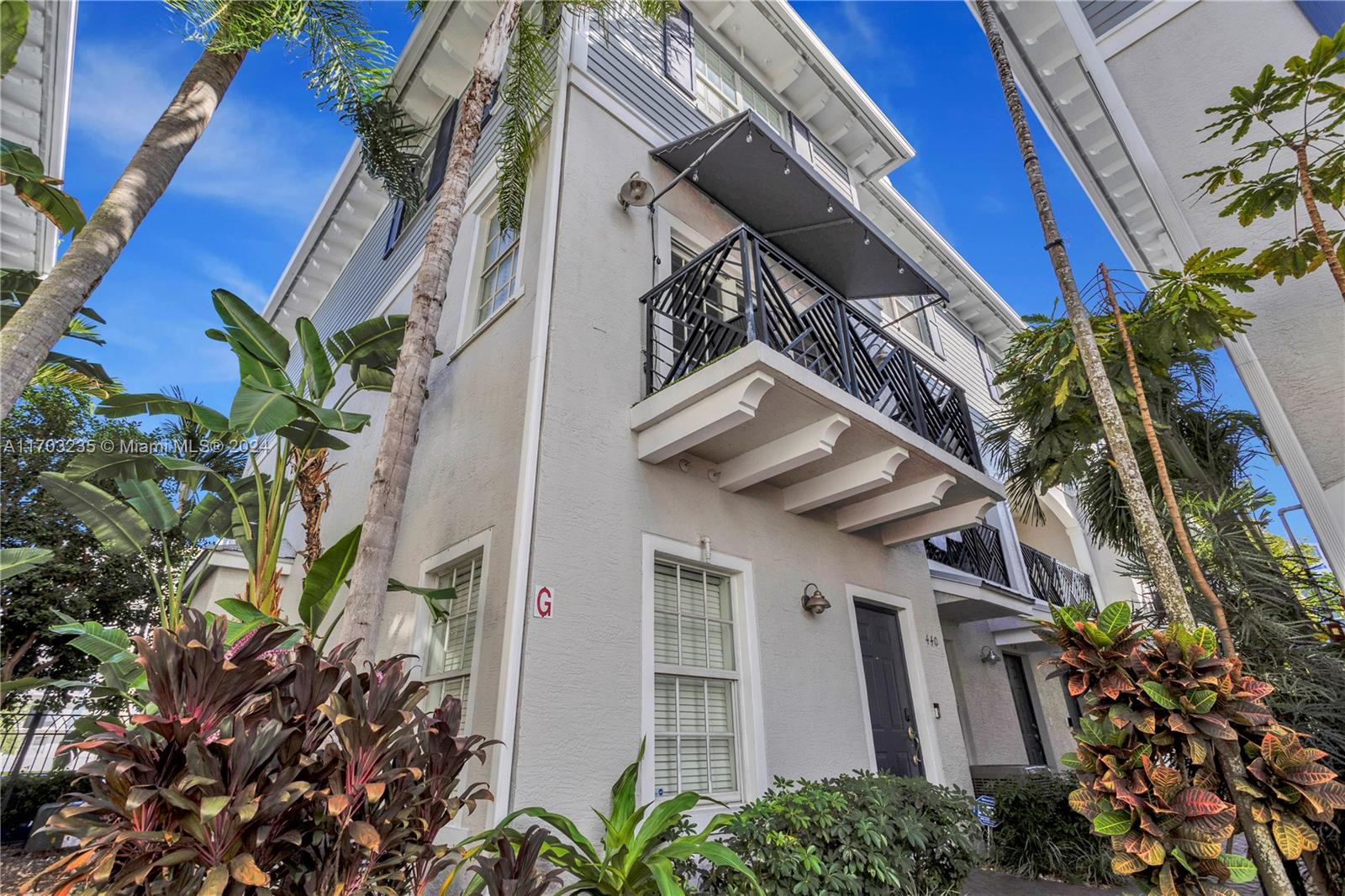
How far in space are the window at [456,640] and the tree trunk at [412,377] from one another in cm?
94

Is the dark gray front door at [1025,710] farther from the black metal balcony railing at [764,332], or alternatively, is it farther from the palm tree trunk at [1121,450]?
the palm tree trunk at [1121,450]

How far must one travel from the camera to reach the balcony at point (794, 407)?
4680mm

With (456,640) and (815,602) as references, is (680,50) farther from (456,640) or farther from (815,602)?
(456,640)

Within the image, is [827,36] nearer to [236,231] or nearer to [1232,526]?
[1232,526]

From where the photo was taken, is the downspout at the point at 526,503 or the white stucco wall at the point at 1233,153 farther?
the white stucco wall at the point at 1233,153

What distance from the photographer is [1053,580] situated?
497 inches

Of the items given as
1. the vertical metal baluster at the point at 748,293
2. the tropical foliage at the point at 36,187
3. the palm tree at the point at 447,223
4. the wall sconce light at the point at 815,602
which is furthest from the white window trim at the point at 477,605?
the tropical foliage at the point at 36,187

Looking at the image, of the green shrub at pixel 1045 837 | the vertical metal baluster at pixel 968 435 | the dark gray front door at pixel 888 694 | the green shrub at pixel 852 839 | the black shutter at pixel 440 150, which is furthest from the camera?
the black shutter at pixel 440 150

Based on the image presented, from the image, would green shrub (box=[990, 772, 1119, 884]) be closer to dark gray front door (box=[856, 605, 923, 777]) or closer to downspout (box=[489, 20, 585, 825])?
dark gray front door (box=[856, 605, 923, 777])

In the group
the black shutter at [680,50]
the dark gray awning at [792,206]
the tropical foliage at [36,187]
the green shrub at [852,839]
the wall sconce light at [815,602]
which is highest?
the black shutter at [680,50]

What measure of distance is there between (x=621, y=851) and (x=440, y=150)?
9.34 meters

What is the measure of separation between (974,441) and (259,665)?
6.95 meters

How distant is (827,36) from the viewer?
10148 mm

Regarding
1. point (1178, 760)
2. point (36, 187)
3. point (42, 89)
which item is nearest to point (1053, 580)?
point (1178, 760)
